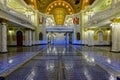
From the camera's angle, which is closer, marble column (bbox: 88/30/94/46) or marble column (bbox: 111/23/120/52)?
marble column (bbox: 111/23/120/52)

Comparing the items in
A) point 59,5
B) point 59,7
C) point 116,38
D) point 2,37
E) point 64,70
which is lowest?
point 64,70

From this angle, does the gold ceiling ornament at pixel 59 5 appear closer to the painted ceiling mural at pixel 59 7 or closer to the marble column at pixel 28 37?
the painted ceiling mural at pixel 59 7

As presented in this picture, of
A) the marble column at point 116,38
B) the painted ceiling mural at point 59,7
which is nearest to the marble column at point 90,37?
the painted ceiling mural at point 59,7

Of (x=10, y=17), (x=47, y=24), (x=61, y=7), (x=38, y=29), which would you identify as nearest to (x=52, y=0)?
(x=61, y=7)

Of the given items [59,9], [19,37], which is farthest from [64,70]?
[59,9]

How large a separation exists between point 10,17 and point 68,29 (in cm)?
2812

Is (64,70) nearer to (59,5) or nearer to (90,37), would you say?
(90,37)

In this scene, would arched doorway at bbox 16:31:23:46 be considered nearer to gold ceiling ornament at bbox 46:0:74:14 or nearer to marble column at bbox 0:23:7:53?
gold ceiling ornament at bbox 46:0:74:14

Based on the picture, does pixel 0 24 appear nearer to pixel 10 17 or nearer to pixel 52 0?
pixel 10 17

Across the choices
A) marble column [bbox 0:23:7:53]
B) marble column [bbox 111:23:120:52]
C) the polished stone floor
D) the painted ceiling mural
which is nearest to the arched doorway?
the painted ceiling mural

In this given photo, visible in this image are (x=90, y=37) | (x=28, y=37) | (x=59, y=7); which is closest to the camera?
(x=90, y=37)

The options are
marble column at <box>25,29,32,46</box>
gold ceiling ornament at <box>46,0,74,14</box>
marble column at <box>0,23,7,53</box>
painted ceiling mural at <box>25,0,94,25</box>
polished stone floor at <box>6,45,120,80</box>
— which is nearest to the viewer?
polished stone floor at <box>6,45,120,80</box>

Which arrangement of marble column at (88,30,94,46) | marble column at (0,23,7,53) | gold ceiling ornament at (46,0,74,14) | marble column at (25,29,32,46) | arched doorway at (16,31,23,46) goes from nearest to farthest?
1. marble column at (0,23,7,53)
2. marble column at (88,30,94,46)
3. marble column at (25,29,32,46)
4. arched doorway at (16,31,23,46)
5. gold ceiling ornament at (46,0,74,14)

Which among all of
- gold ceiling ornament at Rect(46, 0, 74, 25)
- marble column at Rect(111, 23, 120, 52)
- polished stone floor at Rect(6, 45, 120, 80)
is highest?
gold ceiling ornament at Rect(46, 0, 74, 25)
